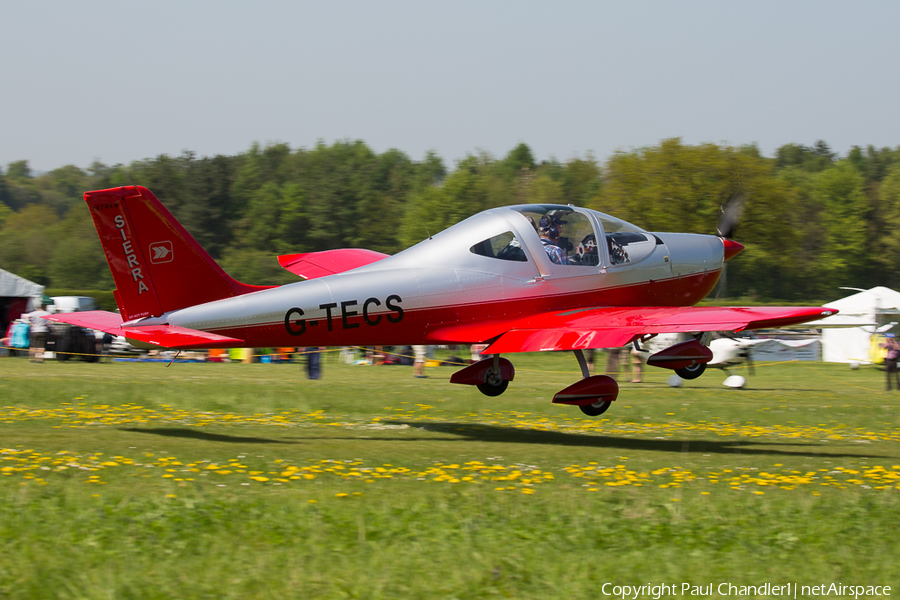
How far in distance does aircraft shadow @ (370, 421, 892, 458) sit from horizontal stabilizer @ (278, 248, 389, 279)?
303cm

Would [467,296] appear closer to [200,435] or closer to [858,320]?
[200,435]

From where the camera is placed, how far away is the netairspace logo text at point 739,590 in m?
5.70

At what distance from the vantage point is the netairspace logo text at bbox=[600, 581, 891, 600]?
18.7 feet

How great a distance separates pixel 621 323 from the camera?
1145 centimetres

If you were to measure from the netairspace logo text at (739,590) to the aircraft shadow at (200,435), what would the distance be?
22.6 ft

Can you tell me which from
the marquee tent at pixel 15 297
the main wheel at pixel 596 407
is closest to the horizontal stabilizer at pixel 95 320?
the main wheel at pixel 596 407

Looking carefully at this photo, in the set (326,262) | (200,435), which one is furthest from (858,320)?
(200,435)

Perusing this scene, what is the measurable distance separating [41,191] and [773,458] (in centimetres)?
20781

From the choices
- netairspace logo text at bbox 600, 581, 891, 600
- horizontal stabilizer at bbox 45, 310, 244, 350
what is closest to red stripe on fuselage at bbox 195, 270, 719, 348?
horizontal stabilizer at bbox 45, 310, 244, 350

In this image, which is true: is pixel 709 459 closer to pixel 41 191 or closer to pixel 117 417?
pixel 117 417

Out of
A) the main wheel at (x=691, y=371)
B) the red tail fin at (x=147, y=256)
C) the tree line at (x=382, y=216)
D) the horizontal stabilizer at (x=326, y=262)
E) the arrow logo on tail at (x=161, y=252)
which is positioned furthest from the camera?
the tree line at (x=382, y=216)

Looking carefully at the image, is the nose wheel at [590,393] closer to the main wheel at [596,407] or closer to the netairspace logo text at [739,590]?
the main wheel at [596,407]

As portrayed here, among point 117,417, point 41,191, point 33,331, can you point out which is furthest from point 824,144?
point 41,191

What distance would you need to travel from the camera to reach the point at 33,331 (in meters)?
28.6
